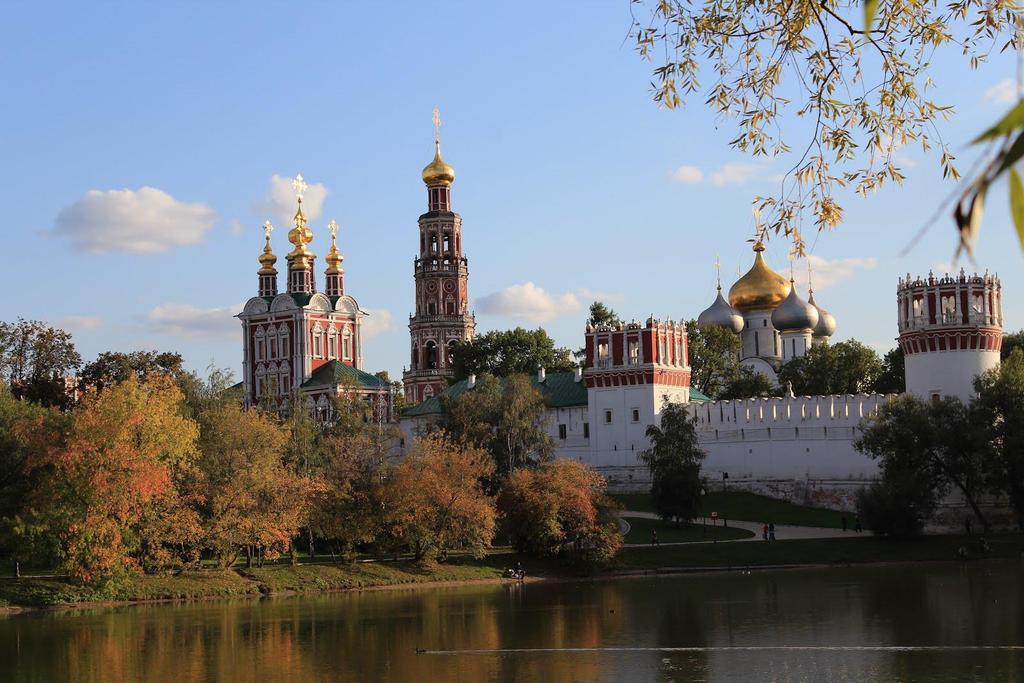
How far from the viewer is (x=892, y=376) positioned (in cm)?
8294

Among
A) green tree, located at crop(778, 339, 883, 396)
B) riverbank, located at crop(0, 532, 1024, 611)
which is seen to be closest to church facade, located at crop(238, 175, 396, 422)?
green tree, located at crop(778, 339, 883, 396)

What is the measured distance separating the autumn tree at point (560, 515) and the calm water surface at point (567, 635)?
163 inches

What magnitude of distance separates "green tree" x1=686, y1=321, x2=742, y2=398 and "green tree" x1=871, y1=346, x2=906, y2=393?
8349mm

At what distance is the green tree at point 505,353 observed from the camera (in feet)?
292

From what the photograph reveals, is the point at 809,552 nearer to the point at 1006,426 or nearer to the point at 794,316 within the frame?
the point at 1006,426

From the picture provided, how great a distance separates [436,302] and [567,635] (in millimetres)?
65184

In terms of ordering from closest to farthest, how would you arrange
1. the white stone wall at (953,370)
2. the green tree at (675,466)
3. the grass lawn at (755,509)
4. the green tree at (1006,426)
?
the green tree at (1006,426), the green tree at (675,466), the grass lawn at (755,509), the white stone wall at (953,370)

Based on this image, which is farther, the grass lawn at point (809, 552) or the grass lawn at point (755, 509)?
the grass lawn at point (755, 509)

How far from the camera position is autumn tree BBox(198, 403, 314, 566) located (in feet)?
144

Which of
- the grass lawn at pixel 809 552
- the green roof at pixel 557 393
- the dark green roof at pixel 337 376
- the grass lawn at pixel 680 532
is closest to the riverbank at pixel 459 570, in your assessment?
the grass lawn at pixel 809 552

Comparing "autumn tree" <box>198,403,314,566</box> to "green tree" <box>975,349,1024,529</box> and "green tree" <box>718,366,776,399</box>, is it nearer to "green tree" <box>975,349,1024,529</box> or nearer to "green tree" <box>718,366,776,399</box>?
"green tree" <box>975,349,1024,529</box>

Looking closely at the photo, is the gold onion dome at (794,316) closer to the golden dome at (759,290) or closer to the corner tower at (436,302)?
the golden dome at (759,290)

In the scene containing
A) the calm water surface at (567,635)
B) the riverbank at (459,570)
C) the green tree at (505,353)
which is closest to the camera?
the calm water surface at (567,635)

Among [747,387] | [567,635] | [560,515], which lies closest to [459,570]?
[560,515]
